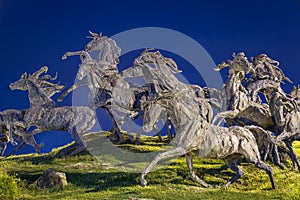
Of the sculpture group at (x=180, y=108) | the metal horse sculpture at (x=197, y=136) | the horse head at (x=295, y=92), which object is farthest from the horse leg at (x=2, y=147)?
the horse head at (x=295, y=92)

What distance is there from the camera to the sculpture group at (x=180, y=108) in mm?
10992

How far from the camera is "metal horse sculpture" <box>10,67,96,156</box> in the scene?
606 inches

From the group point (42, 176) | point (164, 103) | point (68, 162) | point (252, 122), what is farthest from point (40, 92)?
point (252, 122)

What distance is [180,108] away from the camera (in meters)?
11.0

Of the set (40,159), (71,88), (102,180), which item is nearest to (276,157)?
(102,180)

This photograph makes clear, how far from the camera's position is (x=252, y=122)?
14930 mm

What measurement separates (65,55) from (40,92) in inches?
103

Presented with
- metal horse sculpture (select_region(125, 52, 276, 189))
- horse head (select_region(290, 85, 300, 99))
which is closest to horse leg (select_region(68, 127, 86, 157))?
metal horse sculpture (select_region(125, 52, 276, 189))

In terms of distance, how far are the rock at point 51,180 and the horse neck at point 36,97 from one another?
4.87 m

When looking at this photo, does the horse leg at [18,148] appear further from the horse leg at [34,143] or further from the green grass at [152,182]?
the green grass at [152,182]

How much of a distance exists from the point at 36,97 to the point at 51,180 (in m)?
5.43

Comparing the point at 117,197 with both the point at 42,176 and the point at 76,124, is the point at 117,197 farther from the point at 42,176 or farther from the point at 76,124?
the point at 76,124

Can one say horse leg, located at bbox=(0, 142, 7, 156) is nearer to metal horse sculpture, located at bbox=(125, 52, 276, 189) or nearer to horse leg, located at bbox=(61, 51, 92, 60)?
horse leg, located at bbox=(61, 51, 92, 60)

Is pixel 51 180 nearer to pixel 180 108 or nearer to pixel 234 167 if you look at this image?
pixel 180 108
